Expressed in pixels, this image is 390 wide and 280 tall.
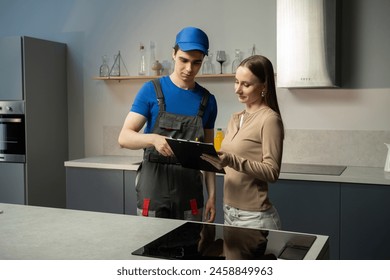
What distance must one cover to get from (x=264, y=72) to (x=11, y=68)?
282cm

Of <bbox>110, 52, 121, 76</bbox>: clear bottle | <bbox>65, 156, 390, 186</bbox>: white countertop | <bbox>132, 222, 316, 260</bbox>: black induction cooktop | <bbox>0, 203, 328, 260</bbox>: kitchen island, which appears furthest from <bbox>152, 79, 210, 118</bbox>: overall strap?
<bbox>110, 52, 121, 76</bbox>: clear bottle

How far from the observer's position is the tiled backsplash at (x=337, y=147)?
375cm

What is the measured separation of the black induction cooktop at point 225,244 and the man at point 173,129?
56 cm

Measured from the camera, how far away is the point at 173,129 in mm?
2326

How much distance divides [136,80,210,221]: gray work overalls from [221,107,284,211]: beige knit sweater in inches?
8.9

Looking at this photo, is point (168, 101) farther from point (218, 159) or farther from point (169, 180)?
point (218, 159)

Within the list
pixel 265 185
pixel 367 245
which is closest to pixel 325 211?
pixel 367 245

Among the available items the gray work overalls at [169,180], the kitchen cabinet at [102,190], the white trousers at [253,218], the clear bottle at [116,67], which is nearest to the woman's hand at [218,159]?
the white trousers at [253,218]

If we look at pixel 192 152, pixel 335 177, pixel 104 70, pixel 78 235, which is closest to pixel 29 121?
pixel 104 70

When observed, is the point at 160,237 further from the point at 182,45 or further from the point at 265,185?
the point at 182,45

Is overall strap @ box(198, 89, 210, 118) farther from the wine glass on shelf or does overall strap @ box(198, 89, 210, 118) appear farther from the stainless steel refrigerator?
the stainless steel refrigerator

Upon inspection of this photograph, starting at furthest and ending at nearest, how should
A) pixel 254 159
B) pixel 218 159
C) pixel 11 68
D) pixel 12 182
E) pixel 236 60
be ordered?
pixel 12 182 < pixel 11 68 < pixel 236 60 < pixel 254 159 < pixel 218 159

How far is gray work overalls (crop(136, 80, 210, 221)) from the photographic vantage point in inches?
90.7

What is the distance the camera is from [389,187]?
10.3 feet
